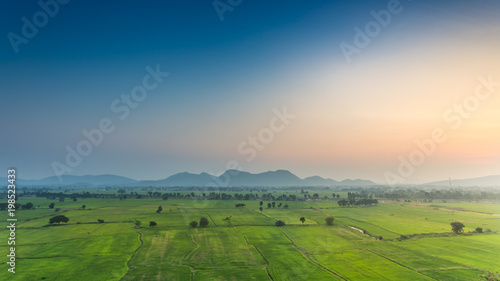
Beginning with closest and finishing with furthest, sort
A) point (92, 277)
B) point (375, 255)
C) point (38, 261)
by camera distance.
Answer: point (92, 277)
point (38, 261)
point (375, 255)

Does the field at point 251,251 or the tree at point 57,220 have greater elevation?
the tree at point 57,220

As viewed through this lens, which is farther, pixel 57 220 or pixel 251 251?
pixel 57 220

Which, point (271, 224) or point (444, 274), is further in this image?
point (271, 224)

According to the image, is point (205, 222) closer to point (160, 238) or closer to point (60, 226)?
point (160, 238)

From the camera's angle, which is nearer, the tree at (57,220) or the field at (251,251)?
the field at (251,251)

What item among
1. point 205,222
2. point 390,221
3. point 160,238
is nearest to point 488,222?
point 390,221

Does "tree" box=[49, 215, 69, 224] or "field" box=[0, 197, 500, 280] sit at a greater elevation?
"tree" box=[49, 215, 69, 224]

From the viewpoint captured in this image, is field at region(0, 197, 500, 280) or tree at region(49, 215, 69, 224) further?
tree at region(49, 215, 69, 224)

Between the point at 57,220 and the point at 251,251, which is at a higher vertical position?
the point at 57,220
